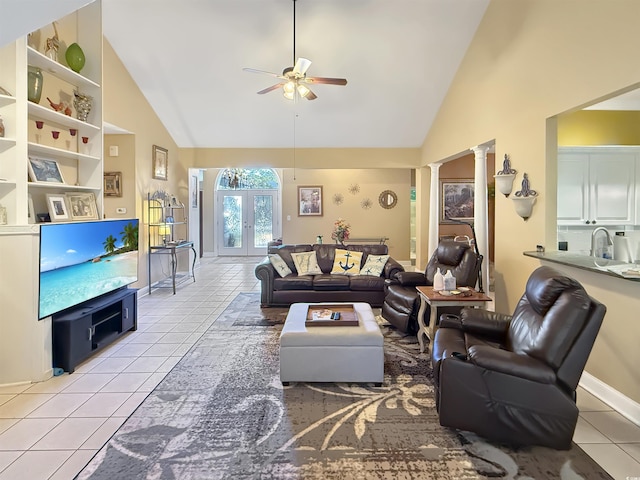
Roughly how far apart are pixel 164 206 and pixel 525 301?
5833 millimetres

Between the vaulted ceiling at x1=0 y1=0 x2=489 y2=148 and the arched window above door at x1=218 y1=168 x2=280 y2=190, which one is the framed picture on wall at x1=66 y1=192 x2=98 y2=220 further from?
the arched window above door at x1=218 y1=168 x2=280 y2=190

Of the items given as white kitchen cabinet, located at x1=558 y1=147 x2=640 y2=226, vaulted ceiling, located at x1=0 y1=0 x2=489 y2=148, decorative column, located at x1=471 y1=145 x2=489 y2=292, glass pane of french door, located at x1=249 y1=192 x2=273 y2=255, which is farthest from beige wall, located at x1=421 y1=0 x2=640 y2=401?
glass pane of french door, located at x1=249 y1=192 x2=273 y2=255

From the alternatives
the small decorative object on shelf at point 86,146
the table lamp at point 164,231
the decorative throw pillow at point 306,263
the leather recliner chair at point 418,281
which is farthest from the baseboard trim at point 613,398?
the table lamp at point 164,231

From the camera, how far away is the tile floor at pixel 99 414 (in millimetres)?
2016

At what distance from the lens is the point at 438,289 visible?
3.58m

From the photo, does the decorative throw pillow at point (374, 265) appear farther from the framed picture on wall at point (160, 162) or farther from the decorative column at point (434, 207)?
the framed picture on wall at point (160, 162)

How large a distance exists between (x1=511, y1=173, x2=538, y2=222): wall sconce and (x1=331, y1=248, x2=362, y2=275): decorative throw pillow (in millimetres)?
2361

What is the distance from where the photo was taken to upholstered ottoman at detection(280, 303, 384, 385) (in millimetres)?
2832

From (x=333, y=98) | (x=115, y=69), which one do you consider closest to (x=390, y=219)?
(x=333, y=98)

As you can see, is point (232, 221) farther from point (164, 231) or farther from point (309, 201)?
point (164, 231)

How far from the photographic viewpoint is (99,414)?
2484mm

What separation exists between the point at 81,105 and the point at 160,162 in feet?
9.53

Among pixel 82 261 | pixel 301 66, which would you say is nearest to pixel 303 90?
pixel 301 66

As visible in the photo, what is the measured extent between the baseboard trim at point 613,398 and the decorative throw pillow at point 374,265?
277 cm
